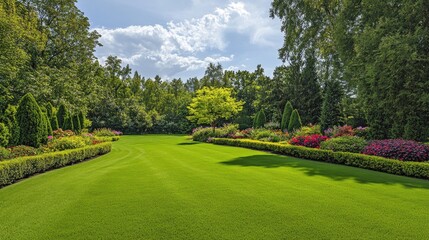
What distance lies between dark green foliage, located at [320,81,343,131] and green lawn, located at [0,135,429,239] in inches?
563

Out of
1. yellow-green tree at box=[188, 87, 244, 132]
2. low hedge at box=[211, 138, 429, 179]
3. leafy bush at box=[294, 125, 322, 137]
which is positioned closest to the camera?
low hedge at box=[211, 138, 429, 179]

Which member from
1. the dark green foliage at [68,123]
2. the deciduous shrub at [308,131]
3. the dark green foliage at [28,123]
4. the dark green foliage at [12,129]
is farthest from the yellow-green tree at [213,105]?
the dark green foliage at [12,129]

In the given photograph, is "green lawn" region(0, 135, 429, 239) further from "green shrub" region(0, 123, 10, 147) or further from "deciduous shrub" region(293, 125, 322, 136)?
"deciduous shrub" region(293, 125, 322, 136)

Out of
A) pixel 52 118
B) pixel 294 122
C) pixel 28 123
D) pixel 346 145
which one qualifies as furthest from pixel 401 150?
pixel 52 118

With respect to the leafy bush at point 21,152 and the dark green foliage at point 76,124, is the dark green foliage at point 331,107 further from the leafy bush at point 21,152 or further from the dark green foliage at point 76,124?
the dark green foliage at point 76,124

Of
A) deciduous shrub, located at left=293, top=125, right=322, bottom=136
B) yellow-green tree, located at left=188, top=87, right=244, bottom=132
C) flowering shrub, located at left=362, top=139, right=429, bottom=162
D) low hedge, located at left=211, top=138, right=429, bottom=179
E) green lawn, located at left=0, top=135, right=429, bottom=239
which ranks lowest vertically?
green lawn, located at left=0, top=135, right=429, bottom=239

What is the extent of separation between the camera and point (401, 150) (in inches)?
408

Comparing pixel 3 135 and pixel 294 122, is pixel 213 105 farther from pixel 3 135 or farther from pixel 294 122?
pixel 3 135

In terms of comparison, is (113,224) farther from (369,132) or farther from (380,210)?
(369,132)

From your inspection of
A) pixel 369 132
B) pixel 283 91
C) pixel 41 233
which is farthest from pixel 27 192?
pixel 283 91

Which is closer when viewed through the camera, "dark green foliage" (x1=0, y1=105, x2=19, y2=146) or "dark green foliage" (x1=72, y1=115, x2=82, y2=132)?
"dark green foliage" (x1=0, y1=105, x2=19, y2=146)

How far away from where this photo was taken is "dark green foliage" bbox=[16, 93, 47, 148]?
12703 millimetres

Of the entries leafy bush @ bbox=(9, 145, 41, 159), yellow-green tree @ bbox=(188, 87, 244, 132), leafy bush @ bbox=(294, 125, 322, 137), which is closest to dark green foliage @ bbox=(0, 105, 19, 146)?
leafy bush @ bbox=(9, 145, 41, 159)

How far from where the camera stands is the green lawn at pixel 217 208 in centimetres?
425
